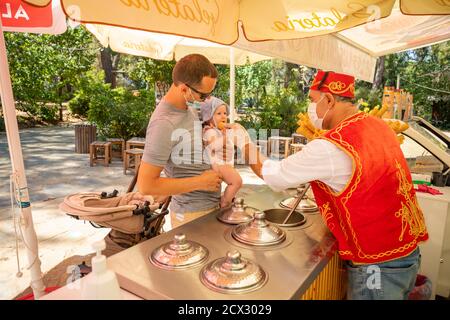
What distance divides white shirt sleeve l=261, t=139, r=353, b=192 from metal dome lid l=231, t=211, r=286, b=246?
0.27m

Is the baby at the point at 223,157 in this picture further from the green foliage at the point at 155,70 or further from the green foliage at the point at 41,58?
the green foliage at the point at 41,58

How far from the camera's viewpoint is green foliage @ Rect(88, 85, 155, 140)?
11.0 meters

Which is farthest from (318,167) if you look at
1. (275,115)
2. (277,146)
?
(275,115)

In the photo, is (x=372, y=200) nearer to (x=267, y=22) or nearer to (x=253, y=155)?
(x=253, y=155)

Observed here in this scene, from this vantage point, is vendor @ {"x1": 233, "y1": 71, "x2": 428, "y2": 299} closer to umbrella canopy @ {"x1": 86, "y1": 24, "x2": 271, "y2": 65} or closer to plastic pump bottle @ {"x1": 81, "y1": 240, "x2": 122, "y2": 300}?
plastic pump bottle @ {"x1": 81, "y1": 240, "x2": 122, "y2": 300}

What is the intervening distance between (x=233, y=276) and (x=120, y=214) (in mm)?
1633

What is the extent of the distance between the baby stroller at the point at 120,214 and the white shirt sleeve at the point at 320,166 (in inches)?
58.9

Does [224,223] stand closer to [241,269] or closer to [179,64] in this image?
[241,269]

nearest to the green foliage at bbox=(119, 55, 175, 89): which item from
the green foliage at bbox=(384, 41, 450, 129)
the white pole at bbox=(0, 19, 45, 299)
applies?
the white pole at bbox=(0, 19, 45, 299)

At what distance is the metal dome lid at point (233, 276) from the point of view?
52.1 inches

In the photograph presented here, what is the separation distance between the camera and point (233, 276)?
4.46 ft

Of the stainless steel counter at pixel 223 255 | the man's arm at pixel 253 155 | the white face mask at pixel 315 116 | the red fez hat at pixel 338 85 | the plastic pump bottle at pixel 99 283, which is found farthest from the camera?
the man's arm at pixel 253 155

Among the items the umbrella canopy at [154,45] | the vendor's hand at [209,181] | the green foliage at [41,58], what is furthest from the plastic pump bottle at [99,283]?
the green foliage at [41,58]

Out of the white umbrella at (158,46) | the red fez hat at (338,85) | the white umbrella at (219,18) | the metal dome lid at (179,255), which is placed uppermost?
the white umbrella at (158,46)
